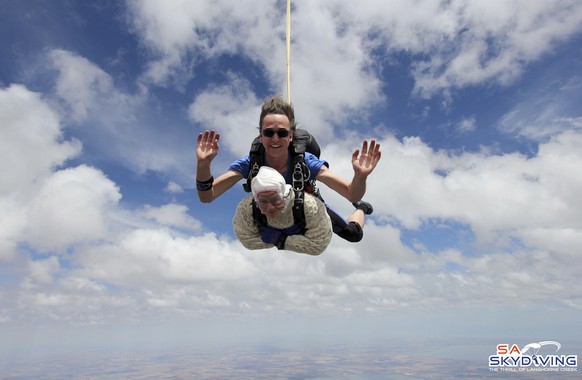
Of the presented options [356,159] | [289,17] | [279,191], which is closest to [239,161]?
[279,191]

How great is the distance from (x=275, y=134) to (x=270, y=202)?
3.22 ft

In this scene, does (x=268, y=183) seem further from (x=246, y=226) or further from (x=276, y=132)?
(x=246, y=226)

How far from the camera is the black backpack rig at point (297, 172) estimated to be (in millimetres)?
4812

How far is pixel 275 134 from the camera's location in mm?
4863

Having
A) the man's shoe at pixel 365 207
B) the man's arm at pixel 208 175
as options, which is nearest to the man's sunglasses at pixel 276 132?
the man's arm at pixel 208 175

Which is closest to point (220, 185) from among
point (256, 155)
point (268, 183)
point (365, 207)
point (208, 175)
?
point (208, 175)

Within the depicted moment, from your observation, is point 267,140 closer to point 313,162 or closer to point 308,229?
point 313,162

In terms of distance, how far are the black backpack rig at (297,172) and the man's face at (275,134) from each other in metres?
0.21

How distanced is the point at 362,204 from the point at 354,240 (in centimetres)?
109

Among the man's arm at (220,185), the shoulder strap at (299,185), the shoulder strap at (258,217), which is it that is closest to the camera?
the shoulder strap at (299,185)

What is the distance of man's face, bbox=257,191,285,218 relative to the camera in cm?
432

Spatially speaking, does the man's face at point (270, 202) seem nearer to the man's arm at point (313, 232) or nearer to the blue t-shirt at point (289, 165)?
the man's arm at point (313, 232)

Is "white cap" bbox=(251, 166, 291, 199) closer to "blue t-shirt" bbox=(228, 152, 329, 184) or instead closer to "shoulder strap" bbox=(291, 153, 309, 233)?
"shoulder strap" bbox=(291, 153, 309, 233)

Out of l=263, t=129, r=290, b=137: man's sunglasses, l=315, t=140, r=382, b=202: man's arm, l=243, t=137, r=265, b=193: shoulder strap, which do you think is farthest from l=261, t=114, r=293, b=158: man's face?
l=315, t=140, r=382, b=202: man's arm
